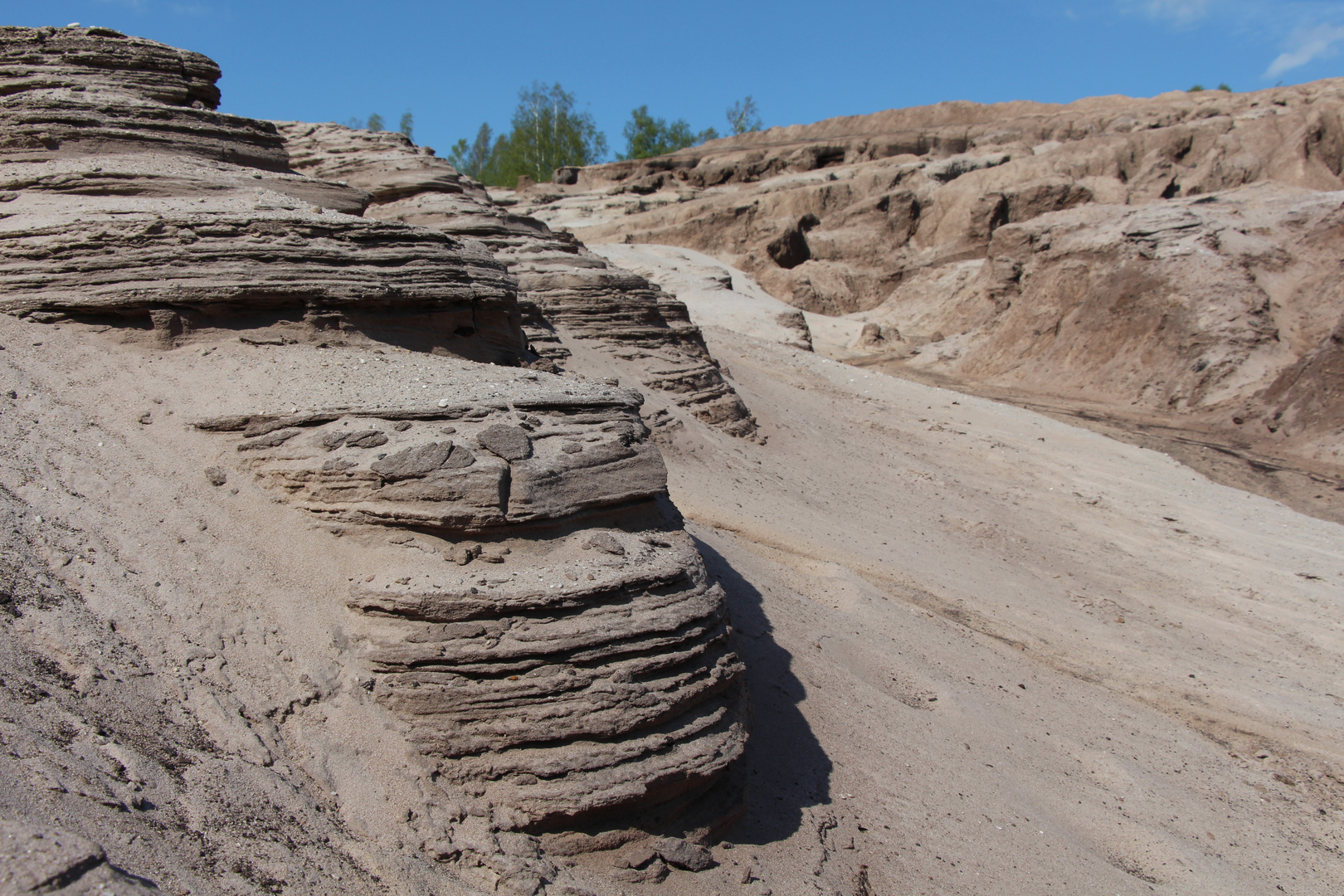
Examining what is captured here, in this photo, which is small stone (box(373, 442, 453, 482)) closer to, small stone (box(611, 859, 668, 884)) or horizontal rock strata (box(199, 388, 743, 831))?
horizontal rock strata (box(199, 388, 743, 831))

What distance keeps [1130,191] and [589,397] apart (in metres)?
25.7

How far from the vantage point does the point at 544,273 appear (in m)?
10.5

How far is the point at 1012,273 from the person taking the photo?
71.0 ft

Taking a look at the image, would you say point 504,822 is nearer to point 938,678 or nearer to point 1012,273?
point 938,678

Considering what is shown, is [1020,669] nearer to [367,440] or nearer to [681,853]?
[681,853]

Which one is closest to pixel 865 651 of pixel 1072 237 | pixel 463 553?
pixel 463 553

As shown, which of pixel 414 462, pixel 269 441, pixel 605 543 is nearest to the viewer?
pixel 414 462

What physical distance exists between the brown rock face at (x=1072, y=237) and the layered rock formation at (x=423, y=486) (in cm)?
1430

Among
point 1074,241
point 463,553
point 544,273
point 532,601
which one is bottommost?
point 532,601

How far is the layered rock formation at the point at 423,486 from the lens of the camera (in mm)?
3301

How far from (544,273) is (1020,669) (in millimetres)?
7427

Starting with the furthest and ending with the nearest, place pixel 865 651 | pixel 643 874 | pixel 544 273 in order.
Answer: pixel 544 273
pixel 865 651
pixel 643 874

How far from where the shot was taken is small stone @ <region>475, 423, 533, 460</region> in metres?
3.89

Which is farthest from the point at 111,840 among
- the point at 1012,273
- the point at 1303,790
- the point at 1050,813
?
the point at 1012,273
